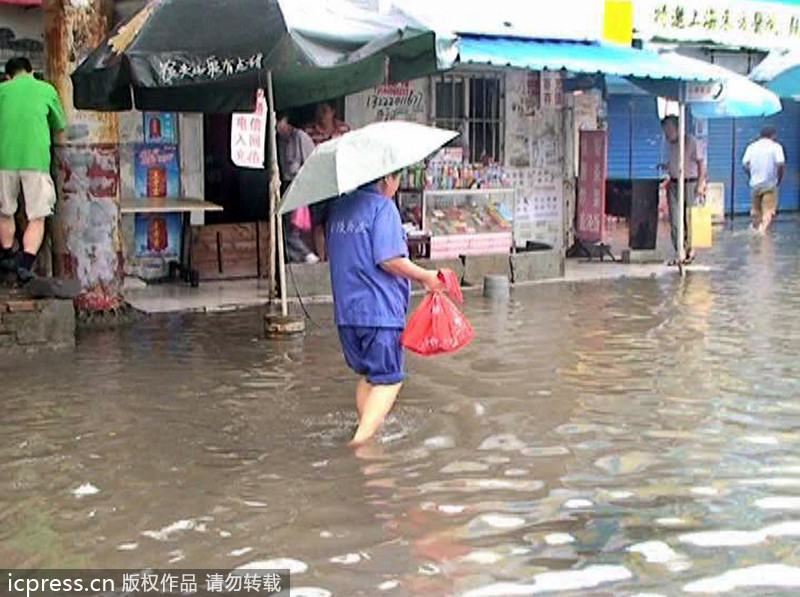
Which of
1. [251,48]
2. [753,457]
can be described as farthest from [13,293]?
[753,457]

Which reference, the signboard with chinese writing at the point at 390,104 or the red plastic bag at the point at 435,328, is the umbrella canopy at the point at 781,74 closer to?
the signboard with chinese writing at the point at 390,104

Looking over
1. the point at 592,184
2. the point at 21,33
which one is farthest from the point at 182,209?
the point at 592,184

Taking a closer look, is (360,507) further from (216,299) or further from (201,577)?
(216,299)

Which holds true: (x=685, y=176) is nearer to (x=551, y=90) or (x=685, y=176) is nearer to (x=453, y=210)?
(x=551, y=90)

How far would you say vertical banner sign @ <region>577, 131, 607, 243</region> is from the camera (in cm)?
1600

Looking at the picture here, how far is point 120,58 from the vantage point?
29.7 ft

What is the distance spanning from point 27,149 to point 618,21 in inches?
321

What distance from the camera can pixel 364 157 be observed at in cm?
625

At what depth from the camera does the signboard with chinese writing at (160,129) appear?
13.3m

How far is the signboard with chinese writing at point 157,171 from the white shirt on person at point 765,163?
10.6 meters

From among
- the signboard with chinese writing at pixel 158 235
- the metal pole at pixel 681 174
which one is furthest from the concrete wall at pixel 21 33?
the metal pole at pixel 681 174

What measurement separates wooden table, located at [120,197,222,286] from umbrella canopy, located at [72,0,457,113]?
2263mm

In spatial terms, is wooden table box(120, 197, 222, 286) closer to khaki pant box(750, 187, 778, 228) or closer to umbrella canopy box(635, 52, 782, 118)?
umbrella canopy box(635, 52, 782, 118)

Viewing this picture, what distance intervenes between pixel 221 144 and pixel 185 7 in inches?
201
